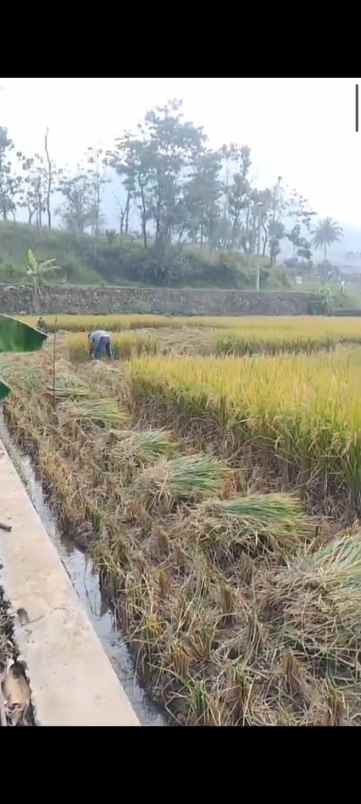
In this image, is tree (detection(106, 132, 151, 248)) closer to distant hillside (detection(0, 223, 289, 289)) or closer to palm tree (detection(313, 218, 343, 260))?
distant hillside (detection(0, 223, 289, 289))

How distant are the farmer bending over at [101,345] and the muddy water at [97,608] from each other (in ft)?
11.8

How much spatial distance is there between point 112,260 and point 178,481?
2016cm

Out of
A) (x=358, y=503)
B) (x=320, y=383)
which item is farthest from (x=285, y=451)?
(x=320, y=383)

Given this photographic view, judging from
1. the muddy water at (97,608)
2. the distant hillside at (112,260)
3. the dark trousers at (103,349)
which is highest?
the distant hillside at (112,260)

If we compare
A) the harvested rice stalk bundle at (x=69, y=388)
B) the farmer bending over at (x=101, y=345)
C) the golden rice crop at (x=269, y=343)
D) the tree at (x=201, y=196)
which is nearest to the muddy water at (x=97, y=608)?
the harvested rice stalk bundle at (x=69, y=388)

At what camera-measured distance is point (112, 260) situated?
69.7 ft

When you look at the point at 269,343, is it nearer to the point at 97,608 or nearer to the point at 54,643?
the point at 97,608

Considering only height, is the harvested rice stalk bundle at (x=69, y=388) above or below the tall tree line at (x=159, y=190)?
below

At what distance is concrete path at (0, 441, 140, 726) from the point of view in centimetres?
103

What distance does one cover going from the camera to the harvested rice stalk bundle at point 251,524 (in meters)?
1.73

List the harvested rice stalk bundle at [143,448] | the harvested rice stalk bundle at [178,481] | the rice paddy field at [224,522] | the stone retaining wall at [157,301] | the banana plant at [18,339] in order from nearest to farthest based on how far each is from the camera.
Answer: the rice paddy field at [224,522] < the banana plant at [18,339] < the harvested rice stalk bundle at [178,481] < the harvested rice stalk bundle at [143,448] < the stone retaining wall at [157,301]

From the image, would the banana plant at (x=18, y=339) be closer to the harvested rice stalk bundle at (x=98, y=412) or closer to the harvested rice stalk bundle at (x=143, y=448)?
the harvested rice stalk bundle at (x=143, y=448)

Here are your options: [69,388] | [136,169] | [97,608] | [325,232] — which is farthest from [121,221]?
[97,608]
